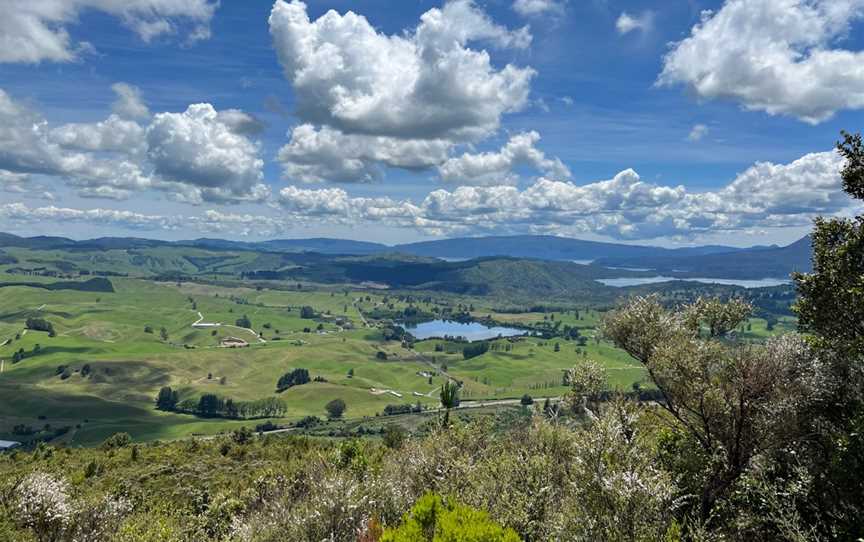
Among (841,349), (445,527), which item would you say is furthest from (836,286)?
(445,527)

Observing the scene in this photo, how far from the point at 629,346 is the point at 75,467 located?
354 ft

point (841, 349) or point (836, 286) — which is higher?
point (836, 286)

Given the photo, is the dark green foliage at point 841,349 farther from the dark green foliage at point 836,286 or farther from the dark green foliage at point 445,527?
the dark green foliage at point 445,527

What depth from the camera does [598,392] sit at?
167 ft

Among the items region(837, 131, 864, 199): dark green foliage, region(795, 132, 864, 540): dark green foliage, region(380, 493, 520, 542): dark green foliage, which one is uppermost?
region(837, 131, 864, 199): dark green foliage

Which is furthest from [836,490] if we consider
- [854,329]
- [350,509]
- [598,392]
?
[350,509]

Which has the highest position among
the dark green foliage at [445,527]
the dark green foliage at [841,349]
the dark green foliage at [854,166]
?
the dark green foliage at [854,166]

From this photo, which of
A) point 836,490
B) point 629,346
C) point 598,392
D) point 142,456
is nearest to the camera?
point 836,490

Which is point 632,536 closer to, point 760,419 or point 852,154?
point 760,419

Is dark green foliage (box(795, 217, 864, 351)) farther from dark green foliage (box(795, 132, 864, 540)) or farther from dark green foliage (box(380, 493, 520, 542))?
dark green foliage (box(380, 493, 520, 542))

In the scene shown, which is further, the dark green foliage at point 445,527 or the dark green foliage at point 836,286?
the dark green foliage at point 836,286

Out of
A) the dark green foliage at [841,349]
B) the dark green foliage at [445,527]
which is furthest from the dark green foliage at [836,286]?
the dark green foliage at [445,527]

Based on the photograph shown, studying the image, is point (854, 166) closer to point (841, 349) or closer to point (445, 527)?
point (841, 349)

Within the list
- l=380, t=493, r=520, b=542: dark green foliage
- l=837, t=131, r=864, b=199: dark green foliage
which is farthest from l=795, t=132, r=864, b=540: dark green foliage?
l=380, t=493, r=520, b=542: dark green foliage
